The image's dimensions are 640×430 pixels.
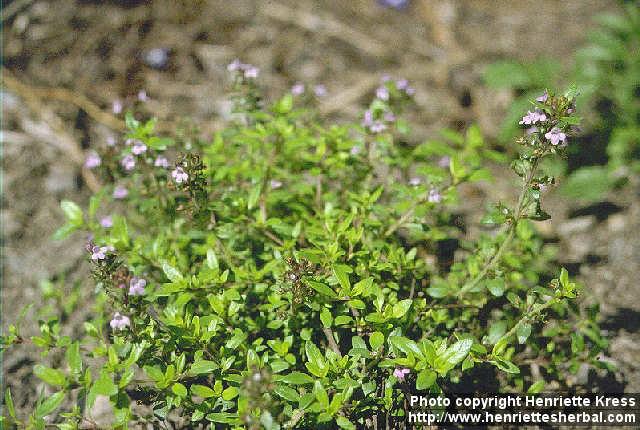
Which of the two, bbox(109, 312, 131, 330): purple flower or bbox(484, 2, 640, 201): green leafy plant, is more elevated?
bbox(484, 2, 640, 201): green leafy plant

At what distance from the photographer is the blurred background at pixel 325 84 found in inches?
133

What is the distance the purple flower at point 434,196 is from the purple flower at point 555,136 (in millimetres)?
609

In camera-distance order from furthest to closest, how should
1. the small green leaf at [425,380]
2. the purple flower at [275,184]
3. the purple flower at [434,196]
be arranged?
the purple flower at [275,184] < the purple flower at [434,196] < the small green leaf at [425,380]

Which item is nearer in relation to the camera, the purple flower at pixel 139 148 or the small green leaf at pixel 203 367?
the small green leaf at pixel 203 367

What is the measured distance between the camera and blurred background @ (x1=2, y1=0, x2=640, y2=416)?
3.37 meters

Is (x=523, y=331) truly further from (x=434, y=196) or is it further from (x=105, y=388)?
(x=105, y=388)

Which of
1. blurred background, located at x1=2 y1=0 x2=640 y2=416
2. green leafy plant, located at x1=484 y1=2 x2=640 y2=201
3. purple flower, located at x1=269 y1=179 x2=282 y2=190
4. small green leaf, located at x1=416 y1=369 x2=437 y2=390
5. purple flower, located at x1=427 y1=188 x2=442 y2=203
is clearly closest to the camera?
small green leaf, located at x1=416 y1=369 x2=437 y2=390

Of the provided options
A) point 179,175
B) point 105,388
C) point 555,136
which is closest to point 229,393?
point 105,388

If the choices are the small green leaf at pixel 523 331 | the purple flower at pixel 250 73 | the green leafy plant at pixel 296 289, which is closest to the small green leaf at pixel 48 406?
the green leafy plant at pixel 296 289

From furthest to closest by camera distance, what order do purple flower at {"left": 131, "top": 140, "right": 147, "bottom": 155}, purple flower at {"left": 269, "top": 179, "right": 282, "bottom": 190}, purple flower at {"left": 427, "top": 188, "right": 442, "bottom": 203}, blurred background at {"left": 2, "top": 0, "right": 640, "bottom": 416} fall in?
blurred background at {"left": 2, "top": 0, "right": 640, "bottom": 416}
purple flower at {"left": 269, "top": 179, "right": 282, "bottom": 190}
purple flower at {"left": 427, "top": 188, "right": 442, "bottom": 203}
purple flower at {"left": 131, "top": 140, "right": 147, "bottom": 155}

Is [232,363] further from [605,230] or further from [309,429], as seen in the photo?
[605,230]

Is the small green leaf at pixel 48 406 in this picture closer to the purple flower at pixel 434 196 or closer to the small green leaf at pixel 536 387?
the purple flower at pixel 434 196

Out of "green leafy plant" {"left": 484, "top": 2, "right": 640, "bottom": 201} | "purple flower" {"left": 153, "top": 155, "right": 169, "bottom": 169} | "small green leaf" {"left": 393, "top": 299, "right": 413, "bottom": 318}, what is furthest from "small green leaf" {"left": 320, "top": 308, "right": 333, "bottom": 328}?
"green leafy plant" {"left": 484, "top": 2, "right": 640, "bottom": 201}

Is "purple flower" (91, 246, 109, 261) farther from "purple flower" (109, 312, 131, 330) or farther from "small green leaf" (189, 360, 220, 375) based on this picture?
"small green leaf" (189, 360, 220, 375)
